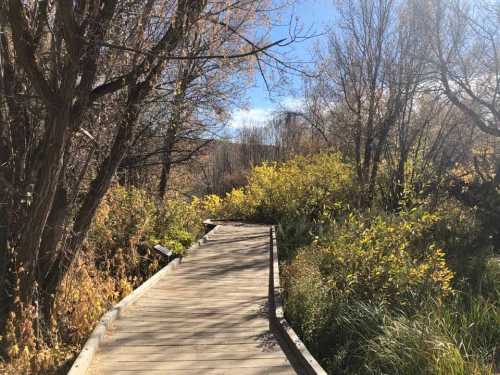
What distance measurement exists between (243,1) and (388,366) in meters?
4.46

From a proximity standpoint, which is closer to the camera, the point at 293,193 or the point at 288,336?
the point at 288,336

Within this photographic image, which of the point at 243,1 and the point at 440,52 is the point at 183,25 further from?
the point at 440,52

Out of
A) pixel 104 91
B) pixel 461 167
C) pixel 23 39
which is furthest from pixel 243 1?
pixel 461 167

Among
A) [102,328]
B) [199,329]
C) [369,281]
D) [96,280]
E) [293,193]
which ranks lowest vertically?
[199,329]

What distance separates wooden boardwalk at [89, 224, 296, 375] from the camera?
4.30m

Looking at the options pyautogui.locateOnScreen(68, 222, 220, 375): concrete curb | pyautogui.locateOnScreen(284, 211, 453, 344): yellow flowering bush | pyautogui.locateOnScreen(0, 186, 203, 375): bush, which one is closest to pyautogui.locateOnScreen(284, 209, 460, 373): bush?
pyautogui.locateOnScreen(284, 211, 453, 344): yellow flowering bush

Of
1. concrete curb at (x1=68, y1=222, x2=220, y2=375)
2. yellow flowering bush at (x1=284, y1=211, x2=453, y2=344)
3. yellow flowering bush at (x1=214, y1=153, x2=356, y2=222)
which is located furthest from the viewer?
yellow flowering bush at (x1=214, y1=153, x2=356, y2=222)

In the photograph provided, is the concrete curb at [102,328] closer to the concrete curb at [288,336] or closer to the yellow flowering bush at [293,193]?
the concrete curb at [288,336]

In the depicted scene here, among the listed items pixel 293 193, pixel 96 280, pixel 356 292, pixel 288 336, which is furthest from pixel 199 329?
pixel 293 193

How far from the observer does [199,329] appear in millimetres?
5309

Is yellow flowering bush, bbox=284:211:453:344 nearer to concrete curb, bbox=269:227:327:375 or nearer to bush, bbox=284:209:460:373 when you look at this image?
bush, bbox=284:209:460:373

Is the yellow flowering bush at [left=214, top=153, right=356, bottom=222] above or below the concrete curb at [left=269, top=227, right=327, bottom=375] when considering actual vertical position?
above

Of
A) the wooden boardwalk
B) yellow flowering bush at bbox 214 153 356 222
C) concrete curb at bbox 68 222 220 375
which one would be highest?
yellow flowering bush at bbox 214 153 356 222

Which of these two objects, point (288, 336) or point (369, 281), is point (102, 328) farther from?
point (369, 281)
